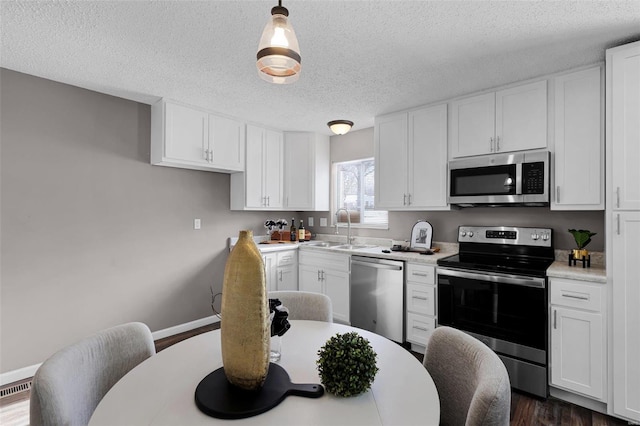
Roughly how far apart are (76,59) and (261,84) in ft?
4.22

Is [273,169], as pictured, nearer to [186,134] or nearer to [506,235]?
[186,134]

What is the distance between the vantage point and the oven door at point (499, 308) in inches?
89.5

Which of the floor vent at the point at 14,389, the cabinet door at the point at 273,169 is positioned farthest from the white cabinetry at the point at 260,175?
the floor vent at the point at 14,389

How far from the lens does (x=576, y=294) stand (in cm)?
216

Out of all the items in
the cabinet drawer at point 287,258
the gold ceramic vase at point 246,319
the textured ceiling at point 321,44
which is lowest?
the cabinet drawer at point 287,258

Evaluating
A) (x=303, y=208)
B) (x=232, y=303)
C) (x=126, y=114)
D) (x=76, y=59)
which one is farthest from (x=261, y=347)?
(x=303, y=208)

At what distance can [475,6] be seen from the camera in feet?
5.57

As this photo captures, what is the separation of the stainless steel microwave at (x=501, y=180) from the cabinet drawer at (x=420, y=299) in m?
0.83

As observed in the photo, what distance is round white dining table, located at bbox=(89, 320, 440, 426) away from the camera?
2.80 ft

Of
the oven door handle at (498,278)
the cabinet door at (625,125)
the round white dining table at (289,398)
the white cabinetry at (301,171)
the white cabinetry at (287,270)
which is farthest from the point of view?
the white cabinetry at (301,171)

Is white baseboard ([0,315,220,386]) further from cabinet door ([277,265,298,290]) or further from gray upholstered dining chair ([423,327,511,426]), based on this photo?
gray upholstered dining chair ([423,327,511,426])

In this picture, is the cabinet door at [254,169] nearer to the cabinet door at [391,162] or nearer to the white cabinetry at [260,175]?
the white cabinetry at [260,175]

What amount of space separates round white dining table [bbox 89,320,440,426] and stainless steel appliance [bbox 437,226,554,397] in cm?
153

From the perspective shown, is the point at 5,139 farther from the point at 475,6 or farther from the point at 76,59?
the point at 475,6
